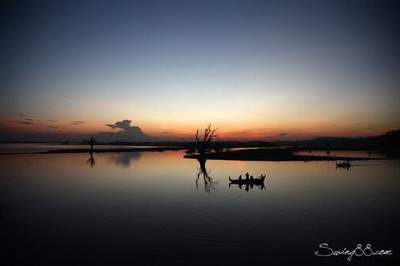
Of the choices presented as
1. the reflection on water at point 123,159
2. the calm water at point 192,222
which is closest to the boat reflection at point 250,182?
the calm water at point 192,222

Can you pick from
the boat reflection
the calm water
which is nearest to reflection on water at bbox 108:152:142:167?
the calm water

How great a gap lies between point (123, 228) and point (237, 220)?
7876 millimetres

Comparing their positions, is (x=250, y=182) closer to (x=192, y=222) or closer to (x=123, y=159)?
(x=192, y=222)

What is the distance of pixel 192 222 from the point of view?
835 inches

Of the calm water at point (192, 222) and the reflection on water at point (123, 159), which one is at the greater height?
the reflection on water at point (123, 159)

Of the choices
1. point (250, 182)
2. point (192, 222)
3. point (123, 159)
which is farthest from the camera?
point (123, 159)

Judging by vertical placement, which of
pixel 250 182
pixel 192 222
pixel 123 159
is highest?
pixel 123 159

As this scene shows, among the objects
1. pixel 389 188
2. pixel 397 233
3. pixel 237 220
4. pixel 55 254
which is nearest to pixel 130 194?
pixel 237 220

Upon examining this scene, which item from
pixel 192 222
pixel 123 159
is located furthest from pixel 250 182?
pixel 123 159

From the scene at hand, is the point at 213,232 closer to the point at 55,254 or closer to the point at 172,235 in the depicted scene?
the point at 172,235

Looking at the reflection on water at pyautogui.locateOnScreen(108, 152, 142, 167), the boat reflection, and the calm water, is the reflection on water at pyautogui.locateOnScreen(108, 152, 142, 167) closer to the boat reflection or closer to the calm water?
the calm water

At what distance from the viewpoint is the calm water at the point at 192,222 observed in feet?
49.8

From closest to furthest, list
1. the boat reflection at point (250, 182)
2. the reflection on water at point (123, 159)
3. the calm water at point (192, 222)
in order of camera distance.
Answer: the calm water at point (192, 222), the boat reflection at point (250, 182), the reflection on water at point (123, 159)

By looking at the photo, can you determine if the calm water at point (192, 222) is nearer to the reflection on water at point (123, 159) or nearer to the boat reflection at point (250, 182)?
the boat reflection at point (250, 182)
